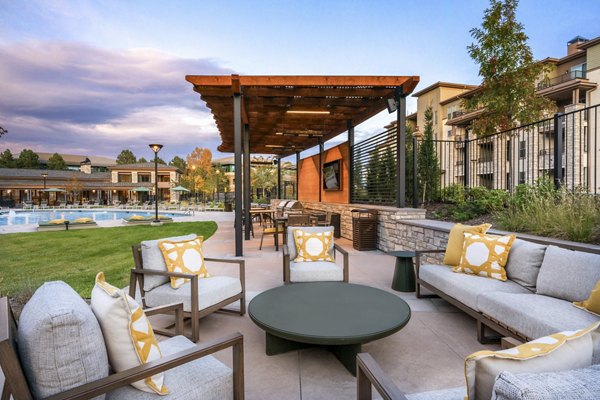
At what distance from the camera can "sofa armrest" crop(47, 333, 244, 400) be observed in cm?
115

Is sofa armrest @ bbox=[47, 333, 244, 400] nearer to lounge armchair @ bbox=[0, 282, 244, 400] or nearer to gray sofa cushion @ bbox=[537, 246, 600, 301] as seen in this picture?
lounge armchair @ bbox=[0, 282, 244, 400]

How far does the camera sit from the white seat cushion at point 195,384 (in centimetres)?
139

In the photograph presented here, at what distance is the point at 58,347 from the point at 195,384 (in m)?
0.64

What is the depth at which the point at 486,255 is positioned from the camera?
3.22 meters

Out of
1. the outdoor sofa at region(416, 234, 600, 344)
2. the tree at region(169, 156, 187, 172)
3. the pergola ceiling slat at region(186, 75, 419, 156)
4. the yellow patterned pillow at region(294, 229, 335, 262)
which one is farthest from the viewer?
the tree at region(169, 156, 187, 172)

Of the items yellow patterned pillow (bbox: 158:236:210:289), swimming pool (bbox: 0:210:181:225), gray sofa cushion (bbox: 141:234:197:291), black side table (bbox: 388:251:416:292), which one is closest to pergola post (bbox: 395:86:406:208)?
black side table (bbox: 388:251:416:292)

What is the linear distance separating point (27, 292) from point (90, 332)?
3298 mm

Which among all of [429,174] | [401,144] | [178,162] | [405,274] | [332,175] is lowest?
[405,274]

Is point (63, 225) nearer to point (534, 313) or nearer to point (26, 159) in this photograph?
point (534, 313)

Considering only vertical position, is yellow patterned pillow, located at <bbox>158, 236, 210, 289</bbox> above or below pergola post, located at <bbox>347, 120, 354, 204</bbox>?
below

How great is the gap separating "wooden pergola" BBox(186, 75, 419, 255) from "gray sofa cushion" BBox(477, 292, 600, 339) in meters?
4.01

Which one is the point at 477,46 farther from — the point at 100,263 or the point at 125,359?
the point at 100,263

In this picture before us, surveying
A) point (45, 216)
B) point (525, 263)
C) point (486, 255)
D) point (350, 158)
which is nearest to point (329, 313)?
point (486, 255)

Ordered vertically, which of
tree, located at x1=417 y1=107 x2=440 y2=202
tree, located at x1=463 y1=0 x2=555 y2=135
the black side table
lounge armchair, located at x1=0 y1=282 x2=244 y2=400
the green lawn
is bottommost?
the green lawn
